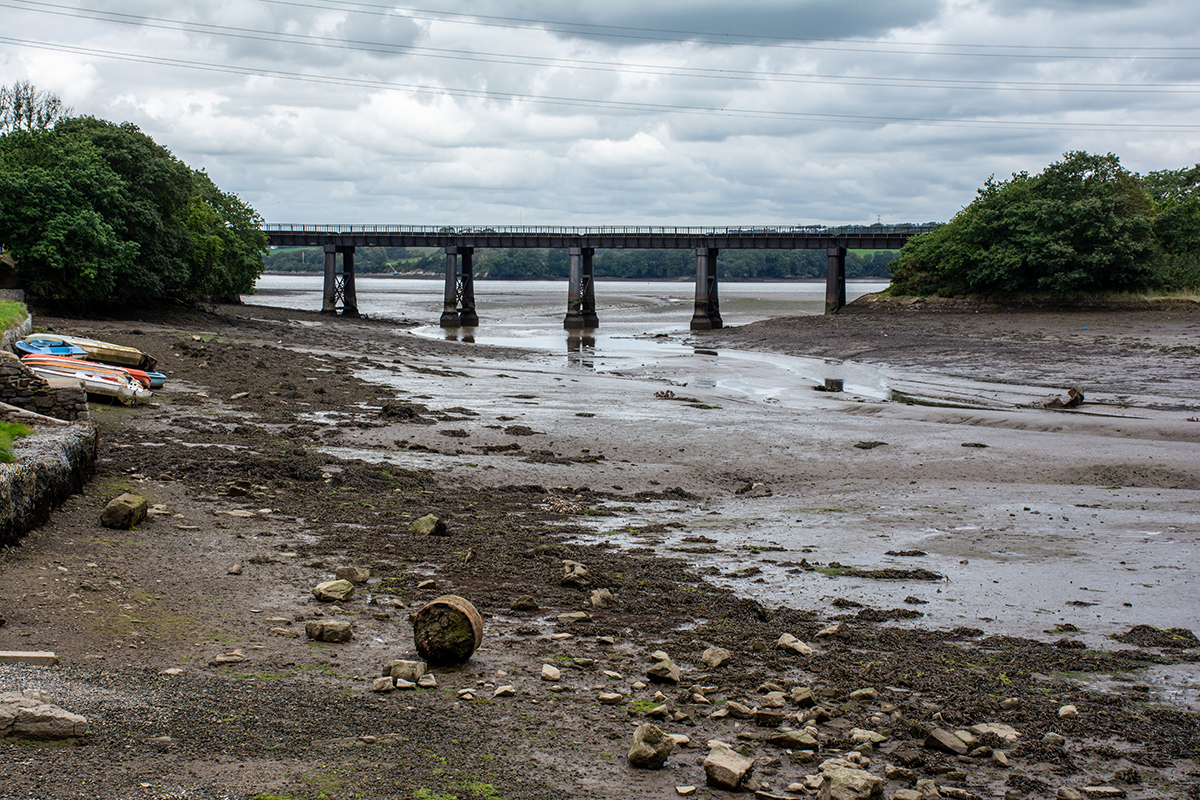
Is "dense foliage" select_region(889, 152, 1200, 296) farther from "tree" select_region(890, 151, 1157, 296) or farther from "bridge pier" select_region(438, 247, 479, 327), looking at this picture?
"bridge pier" select_region(438, 247, 479, 327)

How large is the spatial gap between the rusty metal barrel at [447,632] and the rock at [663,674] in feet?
5.04

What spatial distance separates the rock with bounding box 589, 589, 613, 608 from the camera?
33.1 feet

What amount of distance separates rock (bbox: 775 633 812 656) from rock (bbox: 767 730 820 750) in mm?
1902

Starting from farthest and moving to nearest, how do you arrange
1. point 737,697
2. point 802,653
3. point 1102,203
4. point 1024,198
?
point 1024,198 → point 1102,203 → point 802,653 → point 737,697

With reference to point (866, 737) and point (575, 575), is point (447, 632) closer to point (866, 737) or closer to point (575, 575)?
point (575, 575)

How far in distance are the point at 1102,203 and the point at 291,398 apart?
61.9m

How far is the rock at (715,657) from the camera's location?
8.30 metres

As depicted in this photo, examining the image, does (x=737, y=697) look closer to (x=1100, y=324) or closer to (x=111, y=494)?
(x=111, y=494)

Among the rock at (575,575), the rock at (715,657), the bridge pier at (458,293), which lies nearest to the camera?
the rock at (715,657)

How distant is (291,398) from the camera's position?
84.2 feet

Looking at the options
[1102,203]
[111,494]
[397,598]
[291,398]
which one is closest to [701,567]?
[397,598]

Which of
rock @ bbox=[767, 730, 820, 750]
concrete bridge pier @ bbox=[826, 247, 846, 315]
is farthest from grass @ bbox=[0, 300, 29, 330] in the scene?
concrete bridge pier @ bbox=[826, 247, 846, 315]

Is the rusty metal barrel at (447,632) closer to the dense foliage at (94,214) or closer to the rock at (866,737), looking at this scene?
the rock at (866,737)

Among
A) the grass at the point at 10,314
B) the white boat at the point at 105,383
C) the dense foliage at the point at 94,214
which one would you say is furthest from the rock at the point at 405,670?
the dense foliage at the point at 94,214
